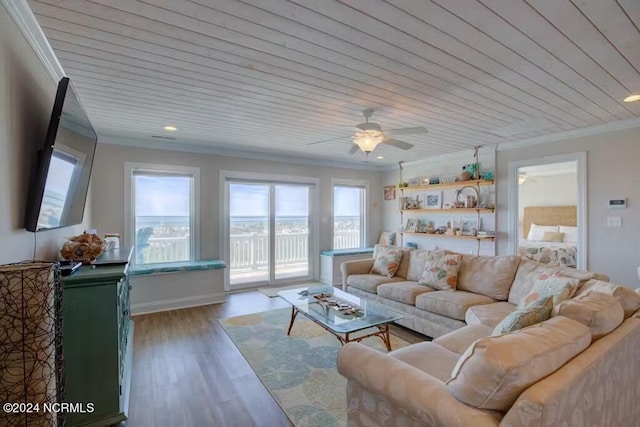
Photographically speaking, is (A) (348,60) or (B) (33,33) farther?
(A) (348,60)

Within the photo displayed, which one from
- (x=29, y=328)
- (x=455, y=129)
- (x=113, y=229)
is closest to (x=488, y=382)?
(x=29, y=328)

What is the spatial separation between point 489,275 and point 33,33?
4.08 metres

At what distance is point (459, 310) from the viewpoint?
2.92 meters

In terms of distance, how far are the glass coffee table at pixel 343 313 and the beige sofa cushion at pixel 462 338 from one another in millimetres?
629

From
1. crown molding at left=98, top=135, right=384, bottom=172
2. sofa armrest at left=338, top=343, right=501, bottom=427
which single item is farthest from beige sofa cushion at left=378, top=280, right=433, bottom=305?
crown molding at left=98, top=135, right=384, bottom=172

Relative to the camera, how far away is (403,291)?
11.5 feet

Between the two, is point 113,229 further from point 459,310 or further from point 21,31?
point 459,310

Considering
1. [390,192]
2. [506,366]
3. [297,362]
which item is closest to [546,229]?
[390,192]

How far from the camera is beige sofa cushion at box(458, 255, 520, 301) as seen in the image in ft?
10.2

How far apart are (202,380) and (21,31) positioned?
2.56 m

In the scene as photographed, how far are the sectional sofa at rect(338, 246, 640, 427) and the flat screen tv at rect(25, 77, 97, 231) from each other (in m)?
1.83

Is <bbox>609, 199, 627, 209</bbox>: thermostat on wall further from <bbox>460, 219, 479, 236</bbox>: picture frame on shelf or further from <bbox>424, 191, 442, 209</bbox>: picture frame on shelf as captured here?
<bbox>424, 191, 442, 209</bbox>: picture frame on shelf

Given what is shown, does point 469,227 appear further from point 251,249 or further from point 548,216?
point 251,249

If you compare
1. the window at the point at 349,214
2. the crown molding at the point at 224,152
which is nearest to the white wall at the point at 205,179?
the crown molding at the point at 224,152
